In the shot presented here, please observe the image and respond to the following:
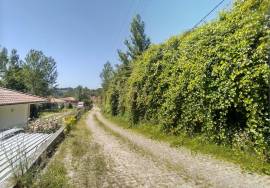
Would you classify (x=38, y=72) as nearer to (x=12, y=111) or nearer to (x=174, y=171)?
(x=12, y=111)

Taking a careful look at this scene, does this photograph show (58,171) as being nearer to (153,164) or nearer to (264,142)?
(153,164)

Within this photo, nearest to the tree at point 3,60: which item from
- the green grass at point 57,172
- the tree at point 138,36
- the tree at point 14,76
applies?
the tree at point 14,76

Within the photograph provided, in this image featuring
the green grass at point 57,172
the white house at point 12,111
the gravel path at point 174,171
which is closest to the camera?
the green grass at point 57,172

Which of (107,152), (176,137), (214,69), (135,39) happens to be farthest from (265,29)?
(135,39)

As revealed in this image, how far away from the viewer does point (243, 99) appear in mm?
8016

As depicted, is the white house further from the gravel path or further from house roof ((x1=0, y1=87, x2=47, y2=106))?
the gravel path

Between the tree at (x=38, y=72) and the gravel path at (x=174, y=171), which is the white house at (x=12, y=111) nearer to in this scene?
the gravel path at (x=174, y=171)

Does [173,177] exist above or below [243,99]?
below

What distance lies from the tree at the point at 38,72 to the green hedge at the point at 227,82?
60.5 metres

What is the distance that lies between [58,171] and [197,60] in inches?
255

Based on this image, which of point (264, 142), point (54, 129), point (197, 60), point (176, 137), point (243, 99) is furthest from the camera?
point (54, 129)

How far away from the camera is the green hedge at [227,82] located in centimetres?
769

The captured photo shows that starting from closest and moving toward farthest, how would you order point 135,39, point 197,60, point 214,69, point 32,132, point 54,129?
point 214,69 → point 197,60 → point 32,132 → point 54,129 → point 135,39

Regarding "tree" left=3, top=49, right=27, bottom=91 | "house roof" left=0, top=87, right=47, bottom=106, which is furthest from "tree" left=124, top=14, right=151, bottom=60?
"tree" left=3, top=49, right=27, bottom=91
